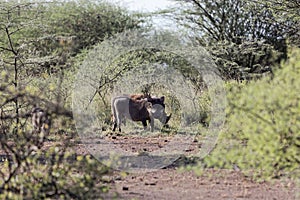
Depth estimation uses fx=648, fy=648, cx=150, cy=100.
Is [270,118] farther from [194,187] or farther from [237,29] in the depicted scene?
[237,29]

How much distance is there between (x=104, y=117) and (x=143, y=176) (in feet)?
22.6

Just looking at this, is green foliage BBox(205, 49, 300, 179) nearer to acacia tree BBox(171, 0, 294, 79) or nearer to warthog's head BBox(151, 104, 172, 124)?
warthog's head BBox(151, 104, 172, 124)

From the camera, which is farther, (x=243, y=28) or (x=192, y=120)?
(x=243, y=28)

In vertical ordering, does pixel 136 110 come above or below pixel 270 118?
below

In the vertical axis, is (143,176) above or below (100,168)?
below

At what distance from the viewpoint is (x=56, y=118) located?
16.8ft

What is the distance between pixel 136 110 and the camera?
1470 centimetres

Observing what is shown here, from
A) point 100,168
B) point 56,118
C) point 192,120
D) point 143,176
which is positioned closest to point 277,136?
point 100,168

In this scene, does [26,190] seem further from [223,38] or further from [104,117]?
[223,38]

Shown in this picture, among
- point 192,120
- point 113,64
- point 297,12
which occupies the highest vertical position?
point 297,12

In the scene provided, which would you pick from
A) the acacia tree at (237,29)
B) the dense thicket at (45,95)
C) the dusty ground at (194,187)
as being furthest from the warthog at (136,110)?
the acacia tree at (237,29)

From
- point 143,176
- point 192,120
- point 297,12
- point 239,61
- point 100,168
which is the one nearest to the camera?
point 100,168

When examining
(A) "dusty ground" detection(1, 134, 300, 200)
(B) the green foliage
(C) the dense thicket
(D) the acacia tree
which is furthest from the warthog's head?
(B) the green foliage

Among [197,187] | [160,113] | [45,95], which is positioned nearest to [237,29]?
[160,113]
